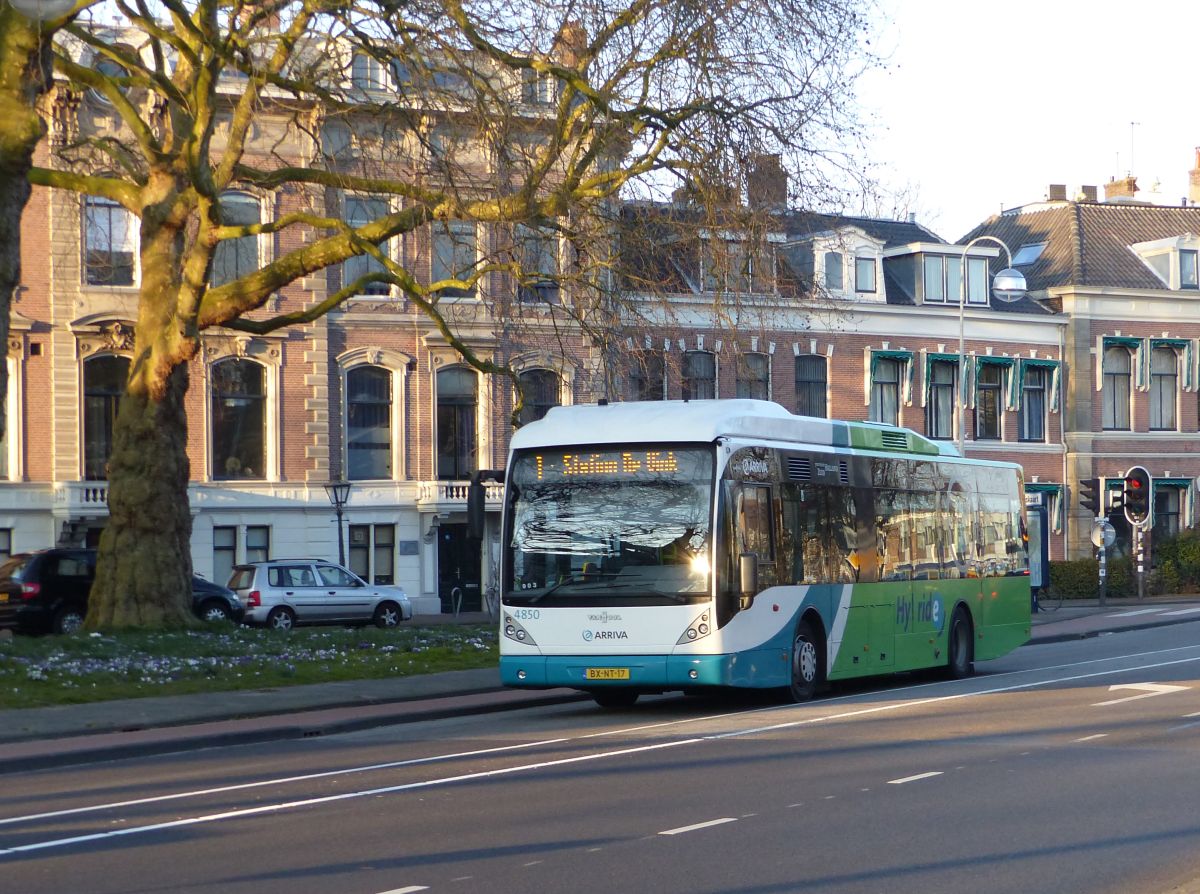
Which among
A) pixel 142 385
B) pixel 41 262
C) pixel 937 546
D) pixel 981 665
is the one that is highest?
pixel 41 262

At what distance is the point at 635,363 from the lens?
2497cm

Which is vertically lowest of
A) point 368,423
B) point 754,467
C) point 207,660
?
point 207,660

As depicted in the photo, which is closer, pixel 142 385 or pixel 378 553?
pixel 142 385

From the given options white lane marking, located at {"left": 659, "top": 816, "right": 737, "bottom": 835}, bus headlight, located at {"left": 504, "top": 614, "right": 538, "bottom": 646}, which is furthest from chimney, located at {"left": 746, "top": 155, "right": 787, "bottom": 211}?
white lane marking, located at {"left": 659, "top": 816, "right": 737, "bottom": 835}

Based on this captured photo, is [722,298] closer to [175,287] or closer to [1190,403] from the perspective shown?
[175,287]

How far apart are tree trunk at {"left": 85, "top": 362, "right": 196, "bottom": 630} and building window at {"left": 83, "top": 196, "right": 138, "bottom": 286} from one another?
15.8 m

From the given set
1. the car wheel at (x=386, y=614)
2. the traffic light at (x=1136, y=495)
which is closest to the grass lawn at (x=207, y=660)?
the car wheel at (x=386, y=614)

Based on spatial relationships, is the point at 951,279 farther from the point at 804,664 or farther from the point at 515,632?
the point at 515,632

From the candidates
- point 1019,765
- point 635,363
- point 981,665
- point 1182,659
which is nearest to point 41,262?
point 635,363

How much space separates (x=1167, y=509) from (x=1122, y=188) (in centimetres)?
1409

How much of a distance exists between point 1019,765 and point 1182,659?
13047 mm

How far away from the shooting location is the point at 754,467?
17844 mm

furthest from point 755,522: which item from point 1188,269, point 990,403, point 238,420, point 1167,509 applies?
point 1188,269

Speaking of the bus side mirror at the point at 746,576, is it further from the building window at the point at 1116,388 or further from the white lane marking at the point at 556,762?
the building window at the point at 1116,388
